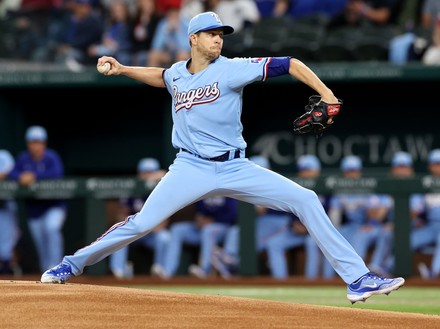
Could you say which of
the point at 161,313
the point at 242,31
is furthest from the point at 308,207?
the point at 242,31

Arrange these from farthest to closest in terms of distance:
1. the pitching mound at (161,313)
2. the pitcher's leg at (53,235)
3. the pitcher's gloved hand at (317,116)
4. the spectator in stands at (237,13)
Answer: the spectator in stands at (237,13), the pitcher's leg at (53,235), the pitcher's gloved hand at (317,116), the pitching mound at (161,313)

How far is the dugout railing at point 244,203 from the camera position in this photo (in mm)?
11305

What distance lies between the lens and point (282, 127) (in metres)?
13.7

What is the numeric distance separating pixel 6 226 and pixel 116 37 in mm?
3070

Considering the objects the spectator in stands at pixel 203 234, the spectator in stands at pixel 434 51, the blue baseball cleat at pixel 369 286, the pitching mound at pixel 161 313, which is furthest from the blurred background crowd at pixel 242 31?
the pitching mound at pixel 161 313

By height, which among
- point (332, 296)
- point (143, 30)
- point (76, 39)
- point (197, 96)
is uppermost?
point (143, 30)

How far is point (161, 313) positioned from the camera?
17.9 ft

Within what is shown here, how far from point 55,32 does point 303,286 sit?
5.29 metres

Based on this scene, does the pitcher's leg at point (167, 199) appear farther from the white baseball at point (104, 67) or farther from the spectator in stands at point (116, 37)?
the spectator in stands at point (116, 37)

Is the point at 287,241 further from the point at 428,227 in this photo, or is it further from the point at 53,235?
the point at 53,235

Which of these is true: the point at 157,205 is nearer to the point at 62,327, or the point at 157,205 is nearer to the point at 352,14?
the point at 62,327

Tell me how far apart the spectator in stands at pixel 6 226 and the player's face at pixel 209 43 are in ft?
21.1

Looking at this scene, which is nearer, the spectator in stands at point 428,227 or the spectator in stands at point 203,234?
the spectator in stands at point 428,227

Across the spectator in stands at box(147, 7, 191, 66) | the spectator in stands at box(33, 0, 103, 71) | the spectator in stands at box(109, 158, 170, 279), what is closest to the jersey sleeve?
the spectator in stands at box(109, 158, 170, 279)
